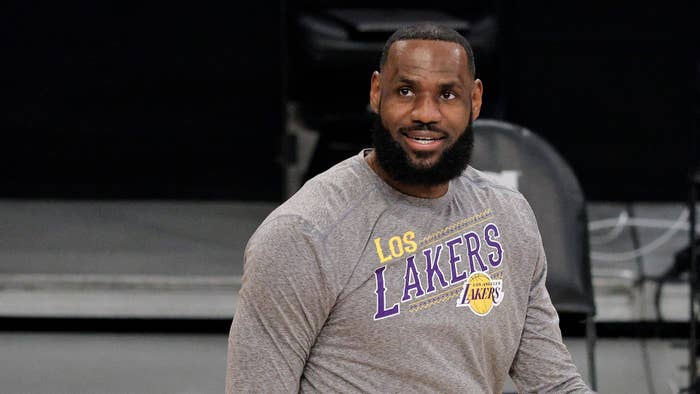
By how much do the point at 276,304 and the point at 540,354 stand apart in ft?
1.75

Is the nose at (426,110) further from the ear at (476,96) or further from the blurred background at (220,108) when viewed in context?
the blurred background at (220,108)

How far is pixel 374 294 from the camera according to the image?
1.92m

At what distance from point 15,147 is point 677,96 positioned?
309cm

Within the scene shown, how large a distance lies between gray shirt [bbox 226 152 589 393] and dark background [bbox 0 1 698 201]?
362 cm

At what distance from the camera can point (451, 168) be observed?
1991 millimetres

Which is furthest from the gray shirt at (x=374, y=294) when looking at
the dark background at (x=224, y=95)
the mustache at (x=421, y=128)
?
the dark background at (x=224, y=95)

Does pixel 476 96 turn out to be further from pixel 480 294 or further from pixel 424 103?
pixel 480 294

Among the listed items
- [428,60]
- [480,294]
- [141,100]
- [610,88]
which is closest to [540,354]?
[480,294]

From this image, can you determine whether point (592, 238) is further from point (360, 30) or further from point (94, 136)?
point (94, 136)

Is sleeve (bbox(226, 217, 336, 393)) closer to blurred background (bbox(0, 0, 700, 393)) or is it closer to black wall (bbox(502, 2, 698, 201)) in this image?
blurred background (bbox(0, 0, 700, 393))

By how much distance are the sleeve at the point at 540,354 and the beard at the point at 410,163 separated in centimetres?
26

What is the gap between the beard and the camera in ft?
6.46

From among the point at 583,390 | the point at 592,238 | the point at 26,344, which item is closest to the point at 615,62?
the point at 592,238

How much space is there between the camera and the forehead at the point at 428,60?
195cm
